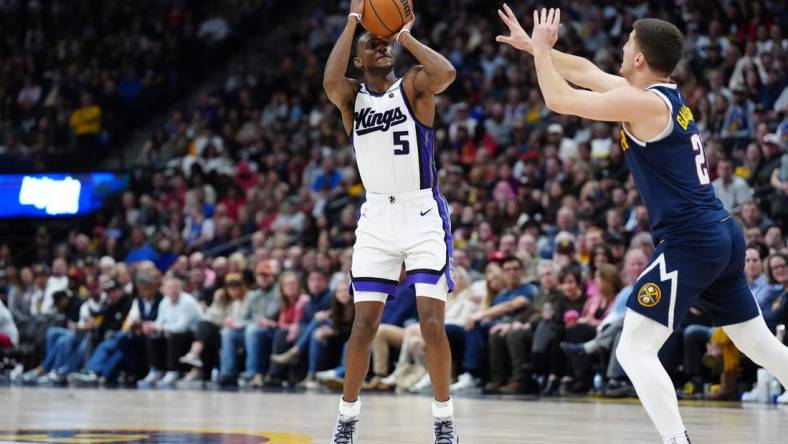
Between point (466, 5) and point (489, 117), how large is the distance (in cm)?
335

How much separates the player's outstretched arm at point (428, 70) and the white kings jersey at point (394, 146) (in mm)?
114

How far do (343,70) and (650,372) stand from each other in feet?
7.71

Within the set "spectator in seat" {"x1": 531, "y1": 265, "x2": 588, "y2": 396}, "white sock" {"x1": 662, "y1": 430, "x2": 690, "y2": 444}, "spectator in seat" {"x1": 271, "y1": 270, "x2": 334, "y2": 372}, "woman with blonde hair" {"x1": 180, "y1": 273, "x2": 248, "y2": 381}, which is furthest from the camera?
"woman with blonde hair" {"x1": 180, "y1": 273, "x2": 248, "y2": 381}

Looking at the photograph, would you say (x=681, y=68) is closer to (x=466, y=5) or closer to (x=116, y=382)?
(x=466, y=5)

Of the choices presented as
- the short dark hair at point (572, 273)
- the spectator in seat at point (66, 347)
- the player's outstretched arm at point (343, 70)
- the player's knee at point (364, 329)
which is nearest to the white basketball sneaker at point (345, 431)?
the player's knee at point (364, 329)

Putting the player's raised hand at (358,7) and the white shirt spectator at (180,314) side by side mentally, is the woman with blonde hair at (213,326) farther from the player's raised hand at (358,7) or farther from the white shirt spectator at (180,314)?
the player's raised hand at (358,7)

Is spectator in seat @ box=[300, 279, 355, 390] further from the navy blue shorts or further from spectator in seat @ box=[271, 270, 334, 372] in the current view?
the navy blue shorts

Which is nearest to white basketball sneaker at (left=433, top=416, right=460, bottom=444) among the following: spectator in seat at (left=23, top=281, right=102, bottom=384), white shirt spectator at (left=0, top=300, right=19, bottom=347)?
spectator in seat at (left=23, top=281, right=102, bottom=384)

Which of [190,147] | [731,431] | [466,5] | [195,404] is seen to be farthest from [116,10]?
[731,431]

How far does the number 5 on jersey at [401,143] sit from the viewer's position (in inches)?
246

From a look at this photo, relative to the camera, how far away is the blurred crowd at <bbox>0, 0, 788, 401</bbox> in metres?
11.9

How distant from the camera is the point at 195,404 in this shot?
33.9 ft

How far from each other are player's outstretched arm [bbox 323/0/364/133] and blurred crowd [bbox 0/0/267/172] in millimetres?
15690

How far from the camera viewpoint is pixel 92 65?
914 inches
